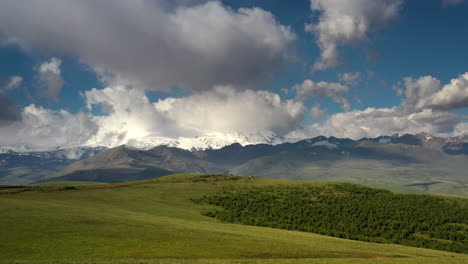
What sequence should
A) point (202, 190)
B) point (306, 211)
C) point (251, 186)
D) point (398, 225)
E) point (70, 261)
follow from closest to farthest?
point (70, 261) → point (398, 225) → point (306, 211) → point (202, 190) → point (251, 186)

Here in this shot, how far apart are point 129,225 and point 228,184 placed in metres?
99.1

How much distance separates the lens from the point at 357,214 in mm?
93688

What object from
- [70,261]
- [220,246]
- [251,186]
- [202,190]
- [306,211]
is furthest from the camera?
[251,186]

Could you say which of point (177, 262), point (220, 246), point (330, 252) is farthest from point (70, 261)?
point (330, 252)

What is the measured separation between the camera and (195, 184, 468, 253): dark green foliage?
77.8 m

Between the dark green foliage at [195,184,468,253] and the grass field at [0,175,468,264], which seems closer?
the grass field at [0,175,468,264]

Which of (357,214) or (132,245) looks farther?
(357,214)

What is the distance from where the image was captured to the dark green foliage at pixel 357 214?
7775 centimetres

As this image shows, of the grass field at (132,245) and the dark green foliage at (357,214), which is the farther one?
the dark green foliage at (357,214)

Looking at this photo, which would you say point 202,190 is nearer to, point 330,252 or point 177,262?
point 330,252

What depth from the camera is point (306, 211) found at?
96.0 meters

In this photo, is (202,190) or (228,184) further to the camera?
(228,184)

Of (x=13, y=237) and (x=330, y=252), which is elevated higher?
(x=13, y=237)

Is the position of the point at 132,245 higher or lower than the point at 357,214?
higher
